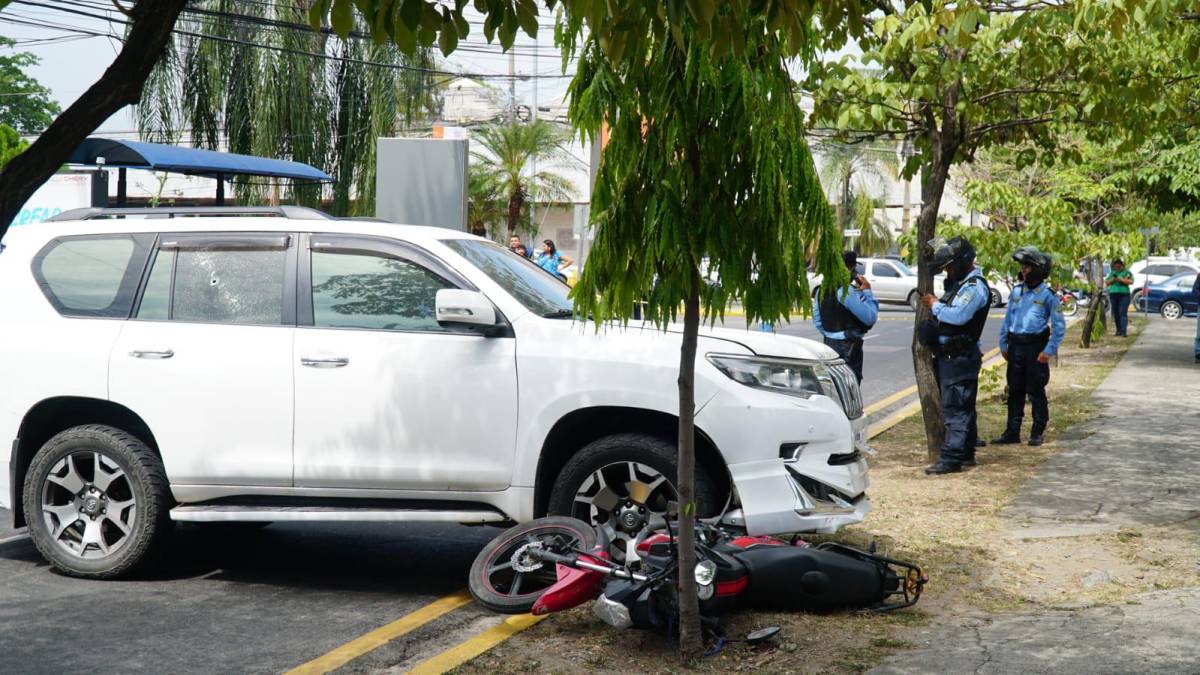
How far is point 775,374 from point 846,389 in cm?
49

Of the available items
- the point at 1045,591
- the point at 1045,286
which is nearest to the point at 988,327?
the point at 1045,286

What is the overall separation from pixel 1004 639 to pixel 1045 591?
117 cm

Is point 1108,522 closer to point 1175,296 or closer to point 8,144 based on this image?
point 8,144

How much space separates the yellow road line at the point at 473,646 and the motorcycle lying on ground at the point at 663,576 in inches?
2.5

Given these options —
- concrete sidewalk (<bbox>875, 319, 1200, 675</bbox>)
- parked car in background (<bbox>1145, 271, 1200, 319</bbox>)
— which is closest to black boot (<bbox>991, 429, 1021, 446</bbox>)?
concrete sidewalk (<bbox>875, 319, 1200, 675</bbox>)

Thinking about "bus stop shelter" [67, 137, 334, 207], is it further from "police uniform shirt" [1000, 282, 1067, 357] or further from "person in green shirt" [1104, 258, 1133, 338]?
"person in green shirt" [1104, 258, 1133, 338]

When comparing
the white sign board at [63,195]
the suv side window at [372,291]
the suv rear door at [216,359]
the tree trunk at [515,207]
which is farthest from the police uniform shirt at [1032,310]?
the tree trunk at [515,207]

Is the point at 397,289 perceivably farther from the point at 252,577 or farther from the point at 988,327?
the point at 988,327

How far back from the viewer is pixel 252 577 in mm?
7082

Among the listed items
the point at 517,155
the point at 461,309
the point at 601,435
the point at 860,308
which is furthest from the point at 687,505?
the point at 517,155

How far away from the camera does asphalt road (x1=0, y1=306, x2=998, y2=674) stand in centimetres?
554

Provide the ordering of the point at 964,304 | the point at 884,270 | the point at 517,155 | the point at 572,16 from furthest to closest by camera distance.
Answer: the point at 517,155 < the point at 884,270 < the point at 964,304 < the point at 572,16

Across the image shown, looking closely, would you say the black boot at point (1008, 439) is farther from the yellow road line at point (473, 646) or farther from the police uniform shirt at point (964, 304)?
the yellow road line at point (473, 646)

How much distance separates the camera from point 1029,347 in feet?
39.6
